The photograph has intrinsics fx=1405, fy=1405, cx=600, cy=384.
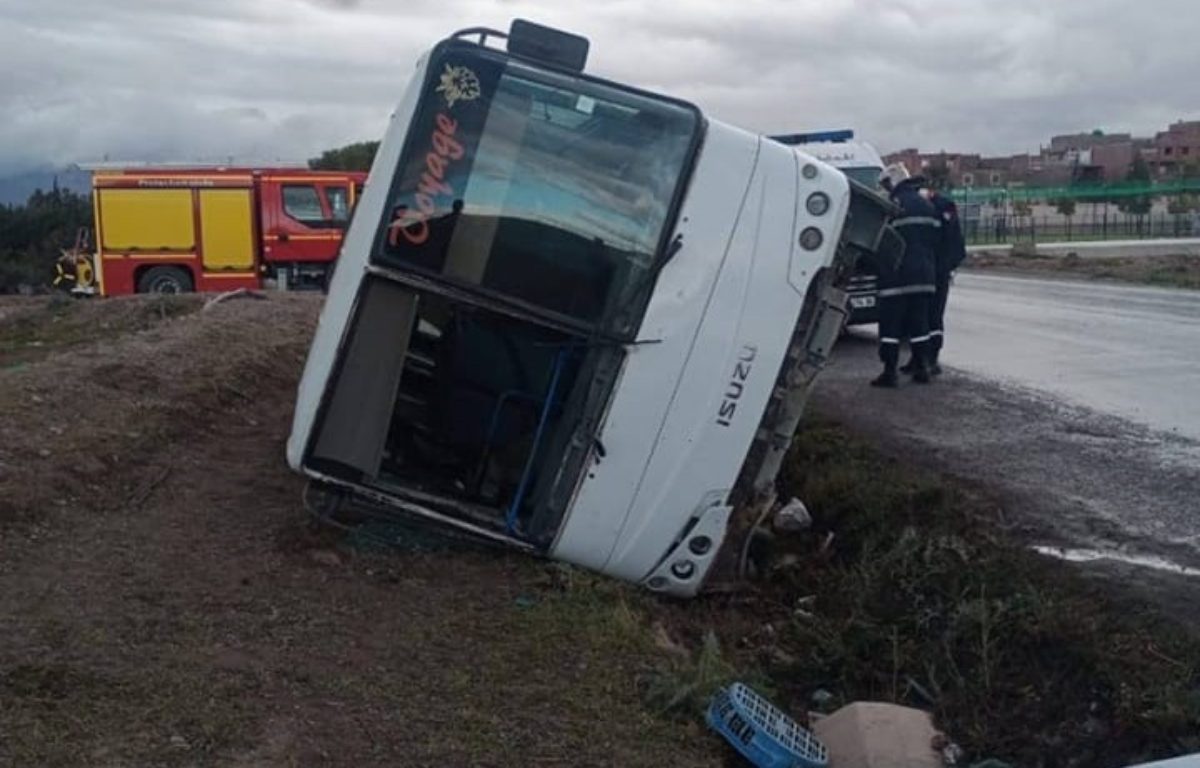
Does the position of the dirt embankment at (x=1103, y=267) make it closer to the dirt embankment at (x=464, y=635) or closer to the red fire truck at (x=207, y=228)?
the red fire truck at (x=207, y=228)

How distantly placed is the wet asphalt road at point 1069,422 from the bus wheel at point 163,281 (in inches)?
510

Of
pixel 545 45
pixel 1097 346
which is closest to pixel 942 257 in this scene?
pixel 1097 346

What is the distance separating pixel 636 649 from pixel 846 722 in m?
0.82

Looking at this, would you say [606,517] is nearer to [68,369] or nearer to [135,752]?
[135,752]

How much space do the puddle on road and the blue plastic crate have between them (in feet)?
7.68

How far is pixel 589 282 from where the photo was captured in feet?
19.2

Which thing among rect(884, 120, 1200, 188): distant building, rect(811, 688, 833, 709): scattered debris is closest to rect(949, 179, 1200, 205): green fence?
rect(884, 120, 1200, 188): distant building

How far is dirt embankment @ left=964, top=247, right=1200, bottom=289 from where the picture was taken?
26.5 metres

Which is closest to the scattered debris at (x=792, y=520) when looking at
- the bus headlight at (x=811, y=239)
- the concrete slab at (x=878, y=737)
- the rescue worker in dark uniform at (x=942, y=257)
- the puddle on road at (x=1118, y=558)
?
the puddle on road at (x=1118, y=558)

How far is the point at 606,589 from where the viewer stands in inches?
229

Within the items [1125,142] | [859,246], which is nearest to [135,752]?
[859,246]

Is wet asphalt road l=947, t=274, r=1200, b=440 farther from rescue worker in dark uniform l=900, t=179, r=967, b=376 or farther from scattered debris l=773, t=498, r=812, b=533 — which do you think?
scattered debris l=773, t=498, r=812, b=533

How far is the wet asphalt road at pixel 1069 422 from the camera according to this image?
23.4ft

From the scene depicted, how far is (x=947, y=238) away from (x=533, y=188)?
299 inches
